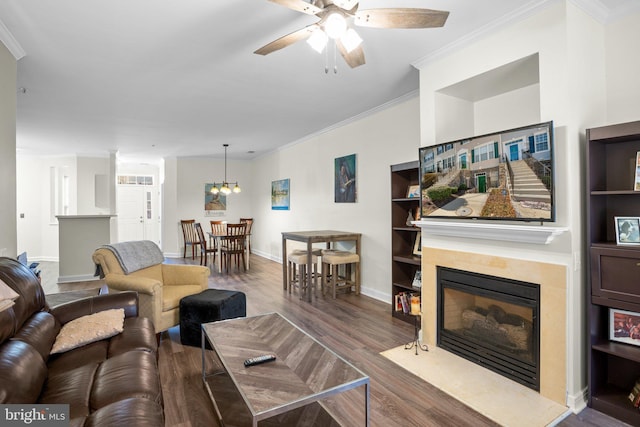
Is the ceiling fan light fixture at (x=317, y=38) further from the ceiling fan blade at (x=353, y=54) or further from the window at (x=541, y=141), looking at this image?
the window at (x=541, y=141)

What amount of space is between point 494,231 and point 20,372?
109 inches

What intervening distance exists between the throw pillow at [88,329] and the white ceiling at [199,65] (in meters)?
2.05

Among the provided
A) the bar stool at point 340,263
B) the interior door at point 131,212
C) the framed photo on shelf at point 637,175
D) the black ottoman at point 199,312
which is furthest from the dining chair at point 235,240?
Answer: the framed photo on shelf at point 637,175

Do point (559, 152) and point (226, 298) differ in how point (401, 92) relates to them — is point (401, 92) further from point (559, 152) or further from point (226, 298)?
point (226, 298)

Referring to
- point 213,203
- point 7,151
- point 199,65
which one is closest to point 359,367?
point 199,65

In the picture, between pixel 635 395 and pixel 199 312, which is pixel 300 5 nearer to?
pixel 199 312

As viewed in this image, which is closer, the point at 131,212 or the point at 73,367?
the point at 73,367

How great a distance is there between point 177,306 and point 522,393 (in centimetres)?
284

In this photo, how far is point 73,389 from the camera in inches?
61.0

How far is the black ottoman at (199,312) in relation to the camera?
295 cm

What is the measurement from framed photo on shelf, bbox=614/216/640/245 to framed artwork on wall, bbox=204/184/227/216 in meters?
8.12

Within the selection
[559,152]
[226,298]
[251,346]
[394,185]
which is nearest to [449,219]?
[559,152]

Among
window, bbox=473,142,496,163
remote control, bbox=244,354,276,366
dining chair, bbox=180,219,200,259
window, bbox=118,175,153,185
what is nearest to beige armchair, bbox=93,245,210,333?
remote control, bbox=244,354,276,366

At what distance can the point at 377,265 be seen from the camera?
4531mm
